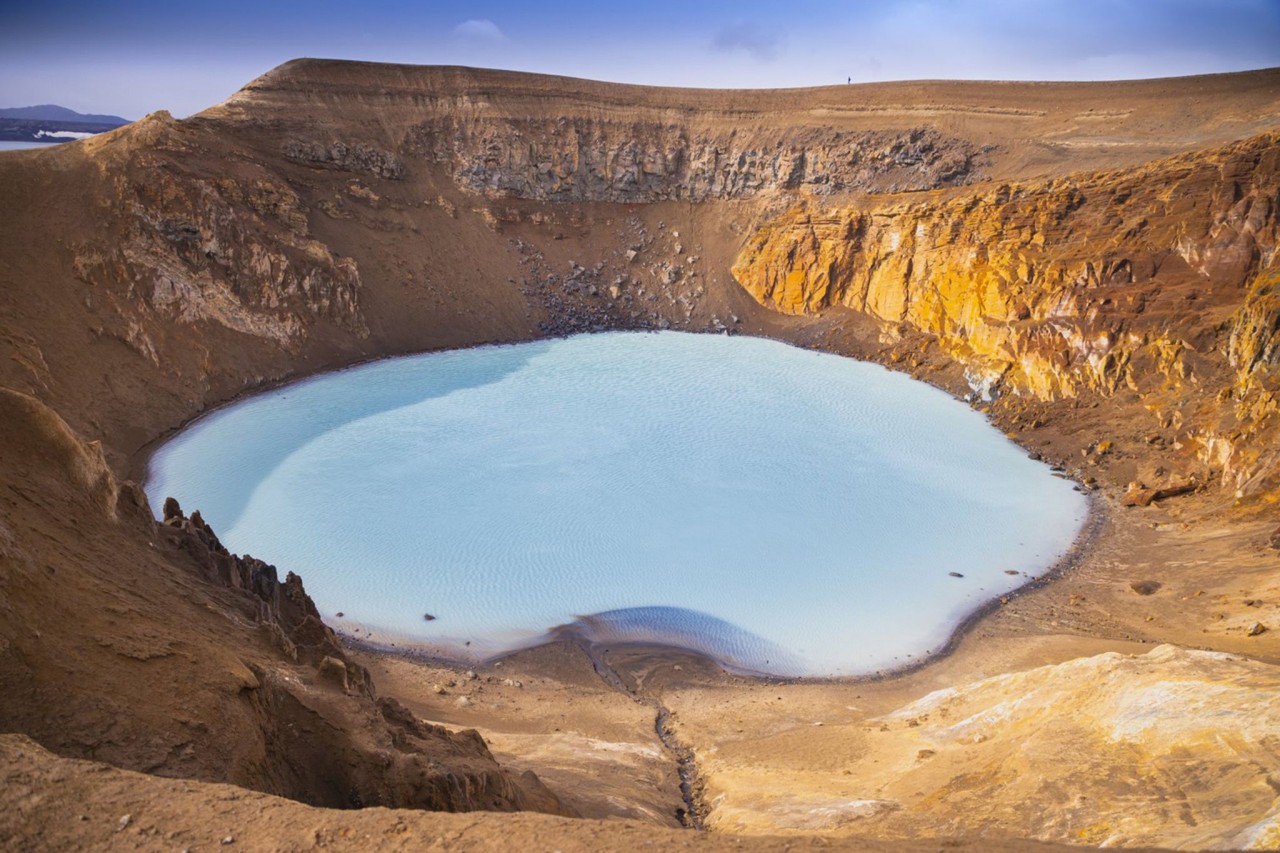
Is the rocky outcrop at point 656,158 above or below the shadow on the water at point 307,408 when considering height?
above

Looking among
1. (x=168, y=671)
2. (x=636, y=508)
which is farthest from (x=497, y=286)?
(x=168, y=671)

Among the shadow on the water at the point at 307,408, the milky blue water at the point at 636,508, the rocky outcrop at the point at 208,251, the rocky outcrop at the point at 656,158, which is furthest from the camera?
the rocky outcrop at the point at 656,158

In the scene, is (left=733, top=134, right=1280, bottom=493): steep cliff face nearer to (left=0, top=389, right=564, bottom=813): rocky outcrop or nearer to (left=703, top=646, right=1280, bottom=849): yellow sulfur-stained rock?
(left=703, top=646, right=1280, bottom=849): yellow sulfur-stained rock

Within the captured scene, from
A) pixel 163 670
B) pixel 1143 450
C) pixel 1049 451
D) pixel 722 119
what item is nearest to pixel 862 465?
pixel 1049 451

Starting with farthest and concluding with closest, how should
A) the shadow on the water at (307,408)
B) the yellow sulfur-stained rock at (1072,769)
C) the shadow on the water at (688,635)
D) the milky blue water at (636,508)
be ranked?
the shadow on the water at (307,408) → the milky blue water at (636,508) → the shadow on the water at (688,635) → the yellow sulfur-stained rock at (1072,769)

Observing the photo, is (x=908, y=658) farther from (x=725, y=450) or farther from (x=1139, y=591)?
(x=725, y=450)

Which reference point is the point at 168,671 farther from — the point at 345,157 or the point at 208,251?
the point at 345,157

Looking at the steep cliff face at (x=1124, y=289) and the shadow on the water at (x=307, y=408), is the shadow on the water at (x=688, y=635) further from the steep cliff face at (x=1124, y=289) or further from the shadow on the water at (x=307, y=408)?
the steep cliff face at (x=1124, y=289)

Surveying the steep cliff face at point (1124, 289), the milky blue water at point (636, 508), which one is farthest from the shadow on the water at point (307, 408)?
the steep cliff face at point (1124, 289)
